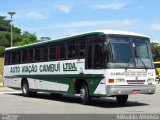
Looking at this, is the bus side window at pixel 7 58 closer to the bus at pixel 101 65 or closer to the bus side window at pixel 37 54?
the bus side window at pixel 37 54

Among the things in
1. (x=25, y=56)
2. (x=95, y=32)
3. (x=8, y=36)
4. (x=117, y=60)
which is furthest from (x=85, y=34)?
(x=8, y=36)

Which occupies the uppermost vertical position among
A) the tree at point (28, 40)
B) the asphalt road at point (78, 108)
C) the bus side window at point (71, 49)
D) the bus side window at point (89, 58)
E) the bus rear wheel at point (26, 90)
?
the tree at point (28, 40)

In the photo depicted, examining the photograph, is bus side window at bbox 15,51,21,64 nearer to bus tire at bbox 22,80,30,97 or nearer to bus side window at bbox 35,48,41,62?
bus tire at bbox 22,80,30,97

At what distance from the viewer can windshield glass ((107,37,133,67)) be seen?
1659 cm

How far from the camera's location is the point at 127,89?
16.7 m

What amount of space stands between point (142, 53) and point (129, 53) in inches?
30.2

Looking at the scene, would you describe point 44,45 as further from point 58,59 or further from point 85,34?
point 85,34

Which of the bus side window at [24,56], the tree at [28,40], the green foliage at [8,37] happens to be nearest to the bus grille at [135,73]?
the bus side window at [24,56]

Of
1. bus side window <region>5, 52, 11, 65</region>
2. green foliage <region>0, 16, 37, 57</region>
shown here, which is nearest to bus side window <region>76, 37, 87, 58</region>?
bus side window <region>5, 52, 11, 65</region>

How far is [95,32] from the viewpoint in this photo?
17.5 metres

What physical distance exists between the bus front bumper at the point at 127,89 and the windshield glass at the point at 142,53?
0.85 metres

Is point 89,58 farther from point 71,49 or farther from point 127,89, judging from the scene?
point 127,89

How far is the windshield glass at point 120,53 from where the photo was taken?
653 inches

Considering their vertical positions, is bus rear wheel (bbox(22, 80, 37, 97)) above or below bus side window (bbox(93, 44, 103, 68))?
below
